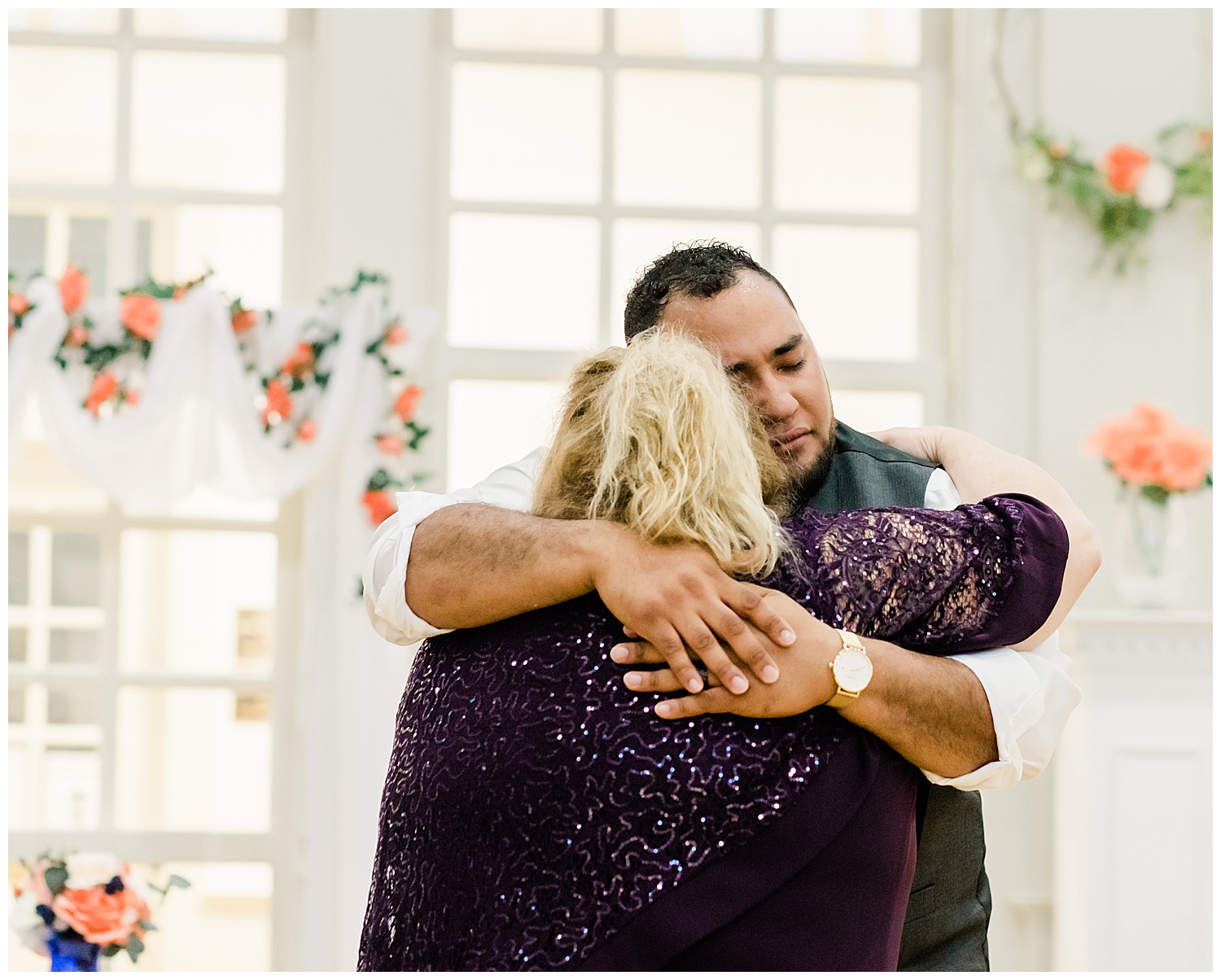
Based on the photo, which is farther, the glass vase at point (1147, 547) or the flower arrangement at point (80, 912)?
the glass vase at point (1147, 547)

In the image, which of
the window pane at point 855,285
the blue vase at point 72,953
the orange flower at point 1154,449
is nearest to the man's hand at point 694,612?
the blue vase at point 72,953

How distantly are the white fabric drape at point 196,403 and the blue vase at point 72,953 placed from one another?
0.97m

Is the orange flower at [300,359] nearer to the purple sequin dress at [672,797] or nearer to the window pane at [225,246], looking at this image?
the window pane at [225,246]

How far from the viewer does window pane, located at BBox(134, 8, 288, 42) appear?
3.08 metres

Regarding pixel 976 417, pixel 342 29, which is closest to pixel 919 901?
pixel 976 417

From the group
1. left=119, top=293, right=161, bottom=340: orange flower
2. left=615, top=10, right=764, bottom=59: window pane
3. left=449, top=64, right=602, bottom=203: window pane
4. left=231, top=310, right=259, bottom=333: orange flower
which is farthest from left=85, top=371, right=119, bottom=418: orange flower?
left=615, top=10, right=764, bottom=59: window pane

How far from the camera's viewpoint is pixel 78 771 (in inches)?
116

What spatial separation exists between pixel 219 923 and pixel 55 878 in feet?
2.89

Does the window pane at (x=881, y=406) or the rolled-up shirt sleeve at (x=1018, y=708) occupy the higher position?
the window pane at (x=881, y=406)

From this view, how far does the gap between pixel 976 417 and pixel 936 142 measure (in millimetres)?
772

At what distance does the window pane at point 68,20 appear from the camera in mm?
3061

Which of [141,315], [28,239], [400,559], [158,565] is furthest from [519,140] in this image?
[400,559]

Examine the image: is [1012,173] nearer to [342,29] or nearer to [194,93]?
[342,29]

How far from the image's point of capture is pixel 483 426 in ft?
9.98
